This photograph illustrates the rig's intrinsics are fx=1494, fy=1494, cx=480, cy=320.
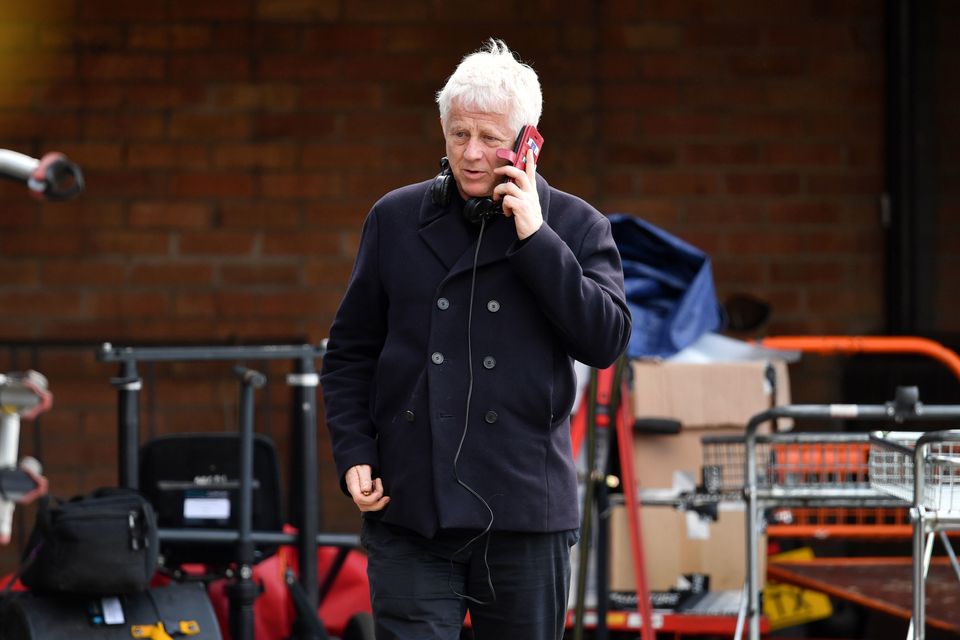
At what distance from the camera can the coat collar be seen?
2.79 meters

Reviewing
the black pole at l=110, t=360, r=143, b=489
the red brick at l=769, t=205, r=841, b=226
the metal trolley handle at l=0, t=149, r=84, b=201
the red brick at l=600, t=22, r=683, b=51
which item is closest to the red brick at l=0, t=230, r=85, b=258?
the black pole at l=110, t=360, r=143, b=489

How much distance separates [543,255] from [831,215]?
3.90m

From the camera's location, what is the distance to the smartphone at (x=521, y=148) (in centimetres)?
271

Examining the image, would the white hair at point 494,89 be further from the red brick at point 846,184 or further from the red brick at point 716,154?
the red brick at point 846,184

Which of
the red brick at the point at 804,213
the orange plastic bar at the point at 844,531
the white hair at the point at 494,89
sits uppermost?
the red brick at the point at 804,213

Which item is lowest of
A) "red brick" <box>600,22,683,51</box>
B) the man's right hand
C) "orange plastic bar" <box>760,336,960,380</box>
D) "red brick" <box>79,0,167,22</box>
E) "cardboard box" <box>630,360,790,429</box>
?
the man's right hand

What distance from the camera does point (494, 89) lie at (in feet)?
8.97

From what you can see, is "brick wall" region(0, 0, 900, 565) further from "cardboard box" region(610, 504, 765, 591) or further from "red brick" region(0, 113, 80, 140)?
"cardboard box" region(610, 504, 765, 591)

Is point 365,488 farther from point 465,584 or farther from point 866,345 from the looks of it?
point 866,345

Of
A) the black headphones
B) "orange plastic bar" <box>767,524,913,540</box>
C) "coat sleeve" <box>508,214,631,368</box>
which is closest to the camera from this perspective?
"coat sleeve" <box>508,214,631,368</box>

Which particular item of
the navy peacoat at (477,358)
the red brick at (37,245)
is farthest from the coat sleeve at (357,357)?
the red brick at (37,245)

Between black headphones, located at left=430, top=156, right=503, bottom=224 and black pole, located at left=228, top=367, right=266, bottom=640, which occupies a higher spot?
black headphones, located at left=430, top=156, right=503, bottom=224

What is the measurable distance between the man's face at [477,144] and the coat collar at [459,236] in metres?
0.07

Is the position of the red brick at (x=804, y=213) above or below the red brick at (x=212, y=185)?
below
